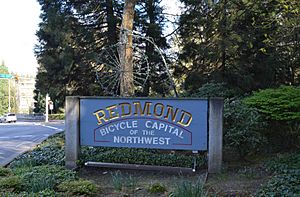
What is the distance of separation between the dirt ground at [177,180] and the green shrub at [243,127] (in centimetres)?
51

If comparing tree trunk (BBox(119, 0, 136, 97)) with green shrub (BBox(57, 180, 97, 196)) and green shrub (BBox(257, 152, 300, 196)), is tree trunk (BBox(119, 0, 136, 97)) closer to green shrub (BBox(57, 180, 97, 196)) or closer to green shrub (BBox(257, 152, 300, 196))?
green shrub (BBox(257, 152, 300, 196))

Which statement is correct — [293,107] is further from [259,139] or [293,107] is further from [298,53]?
[298,53]

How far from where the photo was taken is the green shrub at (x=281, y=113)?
7.61m

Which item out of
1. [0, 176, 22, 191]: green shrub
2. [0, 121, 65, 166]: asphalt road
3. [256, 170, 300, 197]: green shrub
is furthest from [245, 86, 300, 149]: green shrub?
[0, 121, 65, 166]: asphalt road

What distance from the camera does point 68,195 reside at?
520 centimetres

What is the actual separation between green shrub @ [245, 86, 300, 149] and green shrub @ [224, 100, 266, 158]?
0.34m

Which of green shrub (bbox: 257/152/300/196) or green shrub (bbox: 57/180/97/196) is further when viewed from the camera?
green shrub (bbox: 57/180/97/196)

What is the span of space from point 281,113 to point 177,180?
9.98 feet

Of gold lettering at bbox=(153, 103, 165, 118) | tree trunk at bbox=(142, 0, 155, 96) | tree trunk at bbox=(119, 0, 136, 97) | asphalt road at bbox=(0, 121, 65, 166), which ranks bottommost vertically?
asphalt road at bbox=(0, 121, 65, 166)

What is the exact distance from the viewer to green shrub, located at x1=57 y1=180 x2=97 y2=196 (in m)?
5.30

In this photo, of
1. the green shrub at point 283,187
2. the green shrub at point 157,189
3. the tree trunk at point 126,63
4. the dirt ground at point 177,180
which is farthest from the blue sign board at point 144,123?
the tree trunk at point 126,63

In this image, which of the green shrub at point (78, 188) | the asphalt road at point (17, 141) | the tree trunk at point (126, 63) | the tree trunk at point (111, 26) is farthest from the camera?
the tree trunk at point (111, 26)

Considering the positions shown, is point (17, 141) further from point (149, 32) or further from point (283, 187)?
point (283, 187)

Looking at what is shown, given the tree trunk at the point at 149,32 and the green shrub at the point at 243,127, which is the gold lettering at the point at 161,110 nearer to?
the green shrub at the point at 243,127
